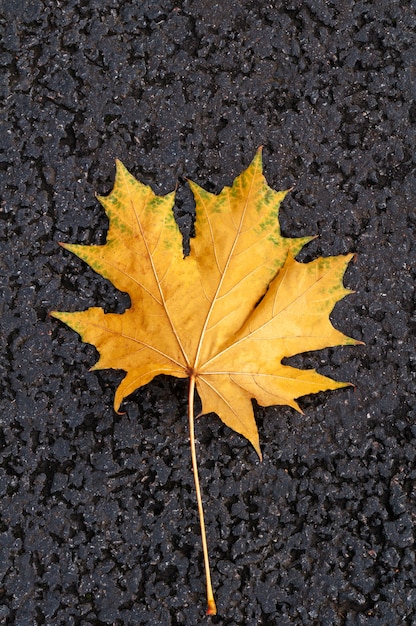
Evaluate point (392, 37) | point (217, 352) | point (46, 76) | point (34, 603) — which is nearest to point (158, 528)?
point (34, 603)

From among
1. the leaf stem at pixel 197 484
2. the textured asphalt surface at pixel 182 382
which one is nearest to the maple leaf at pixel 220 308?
the leaf stem at pixel 197 484

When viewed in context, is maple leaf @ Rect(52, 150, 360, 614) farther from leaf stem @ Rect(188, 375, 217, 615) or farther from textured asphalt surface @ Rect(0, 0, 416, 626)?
textured asphalt surface @ Rect(0, 0, 416, 626)

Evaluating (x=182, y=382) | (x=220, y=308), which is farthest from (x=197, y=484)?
(x=220, y=308)

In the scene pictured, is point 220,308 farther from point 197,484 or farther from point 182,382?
point 197,484

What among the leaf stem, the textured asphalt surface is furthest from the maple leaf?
the textured asphalt surface

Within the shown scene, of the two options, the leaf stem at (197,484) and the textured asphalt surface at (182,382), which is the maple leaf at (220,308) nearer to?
the leaf stem at (197,484)

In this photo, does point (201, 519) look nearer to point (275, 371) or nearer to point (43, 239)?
point (275, 371)

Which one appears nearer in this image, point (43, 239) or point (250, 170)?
point (250, 170)
